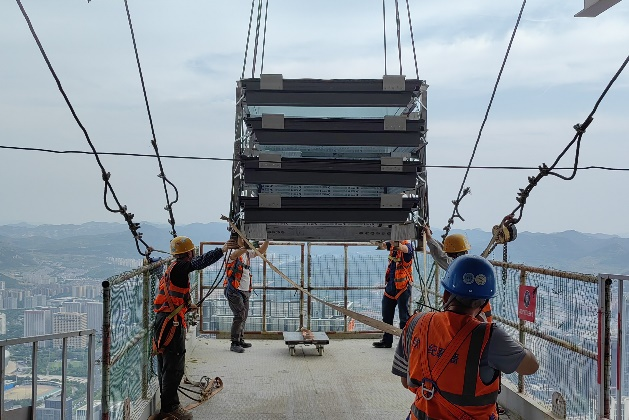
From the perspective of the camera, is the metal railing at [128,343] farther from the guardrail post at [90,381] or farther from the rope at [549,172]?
→ the rope at [549,172]

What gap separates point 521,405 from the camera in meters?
5.98

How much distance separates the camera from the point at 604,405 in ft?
15.3

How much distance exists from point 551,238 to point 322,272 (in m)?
11.4

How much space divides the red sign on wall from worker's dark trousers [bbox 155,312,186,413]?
3.50 meters

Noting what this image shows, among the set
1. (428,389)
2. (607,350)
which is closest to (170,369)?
(428,389)

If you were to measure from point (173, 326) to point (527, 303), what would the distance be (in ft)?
11.8

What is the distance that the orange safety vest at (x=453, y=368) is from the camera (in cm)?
306

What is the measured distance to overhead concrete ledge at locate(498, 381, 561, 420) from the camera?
5.53m

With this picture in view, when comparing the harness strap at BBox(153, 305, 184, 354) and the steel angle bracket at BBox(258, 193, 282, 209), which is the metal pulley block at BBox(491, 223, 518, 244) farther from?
the harness strap at BBox(153, 305, 184, 354)

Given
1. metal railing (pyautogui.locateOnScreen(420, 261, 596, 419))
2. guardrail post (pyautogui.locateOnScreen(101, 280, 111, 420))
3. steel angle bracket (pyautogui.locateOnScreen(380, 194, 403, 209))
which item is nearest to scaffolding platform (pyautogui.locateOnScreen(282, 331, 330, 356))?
metal railing (pyautogui.locateOnScreen(420, 261, 596, 419))

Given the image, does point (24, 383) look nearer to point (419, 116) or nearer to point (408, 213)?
point (408, 213)

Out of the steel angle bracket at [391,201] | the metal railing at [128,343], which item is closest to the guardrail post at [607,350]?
the steel angle bracket at [391,201]

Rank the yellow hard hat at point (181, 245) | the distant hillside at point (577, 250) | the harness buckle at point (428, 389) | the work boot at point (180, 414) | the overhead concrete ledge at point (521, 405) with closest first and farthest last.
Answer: the harness buckle at point (428, 389) < the overhead concrete ledge at point (521, 405) < the work boot at point (180, 414) < the yellow hard hat at point (181, 245) < the distant hillside at point (577, 250)

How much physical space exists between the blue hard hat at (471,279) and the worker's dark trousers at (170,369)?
12.2ft
